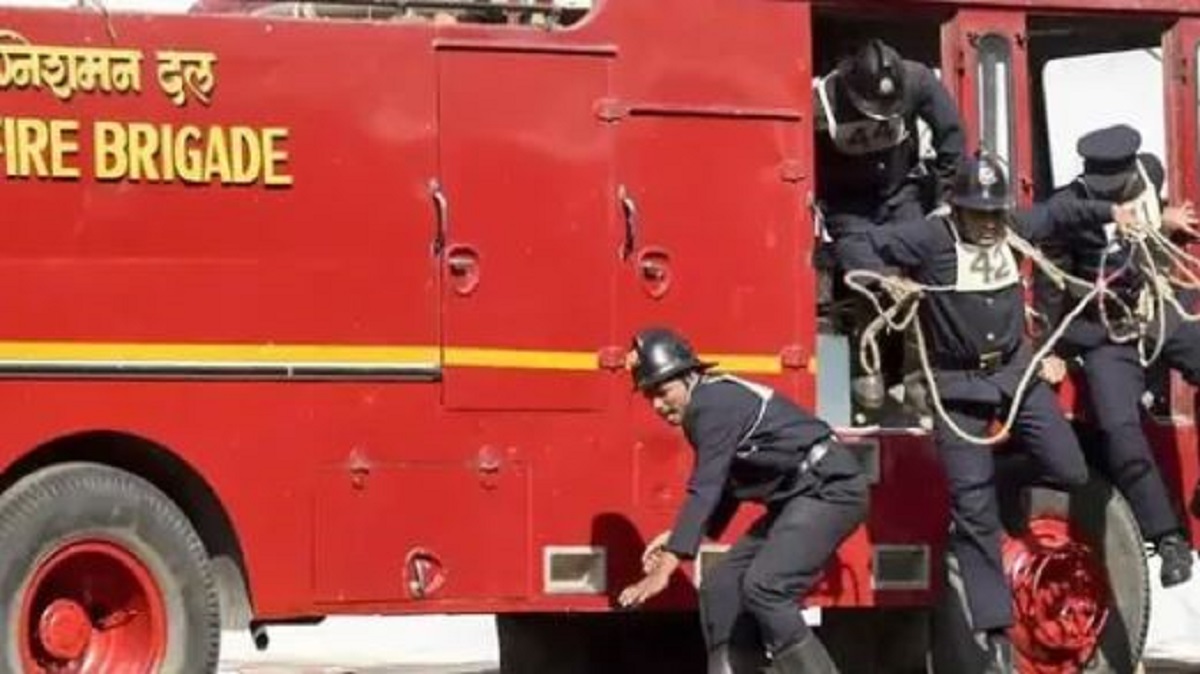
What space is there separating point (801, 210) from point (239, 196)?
7.58 feet

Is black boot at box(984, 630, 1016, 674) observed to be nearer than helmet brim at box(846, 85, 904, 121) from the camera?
Yes

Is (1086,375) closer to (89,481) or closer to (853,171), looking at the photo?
(853,171)

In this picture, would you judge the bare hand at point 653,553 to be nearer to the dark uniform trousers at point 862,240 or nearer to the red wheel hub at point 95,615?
the dark uniform trousers at point 862,240

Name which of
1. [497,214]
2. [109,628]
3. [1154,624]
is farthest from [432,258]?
[1154,624]

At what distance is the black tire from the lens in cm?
1059

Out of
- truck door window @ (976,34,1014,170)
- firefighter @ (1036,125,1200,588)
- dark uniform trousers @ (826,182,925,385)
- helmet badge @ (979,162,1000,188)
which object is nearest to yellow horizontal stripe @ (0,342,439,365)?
dark uniform trousers @ (826,182,925,385)

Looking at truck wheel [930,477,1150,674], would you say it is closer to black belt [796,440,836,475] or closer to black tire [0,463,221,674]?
black belt [796,440,836,475]

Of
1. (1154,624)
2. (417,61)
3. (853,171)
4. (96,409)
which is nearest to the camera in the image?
(96,409)

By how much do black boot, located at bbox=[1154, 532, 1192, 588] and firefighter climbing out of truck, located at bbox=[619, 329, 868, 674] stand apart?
164cm

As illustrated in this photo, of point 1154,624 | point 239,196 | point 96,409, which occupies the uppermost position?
point 239,196

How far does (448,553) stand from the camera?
1136 cm

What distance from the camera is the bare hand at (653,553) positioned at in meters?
11.2

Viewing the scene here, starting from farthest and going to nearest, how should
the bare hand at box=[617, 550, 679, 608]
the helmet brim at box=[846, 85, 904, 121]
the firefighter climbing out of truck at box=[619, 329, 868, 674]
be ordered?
the helmet brim at box=[846, 85, 904, 121]
the firefighter climbing out of truck at box=[619, 329, 868, 674]
the bare hand at box=[617, 550, 679, 608]

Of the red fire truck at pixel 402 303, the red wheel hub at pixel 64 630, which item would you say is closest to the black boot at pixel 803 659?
the red fire truck at pixel 402 303
